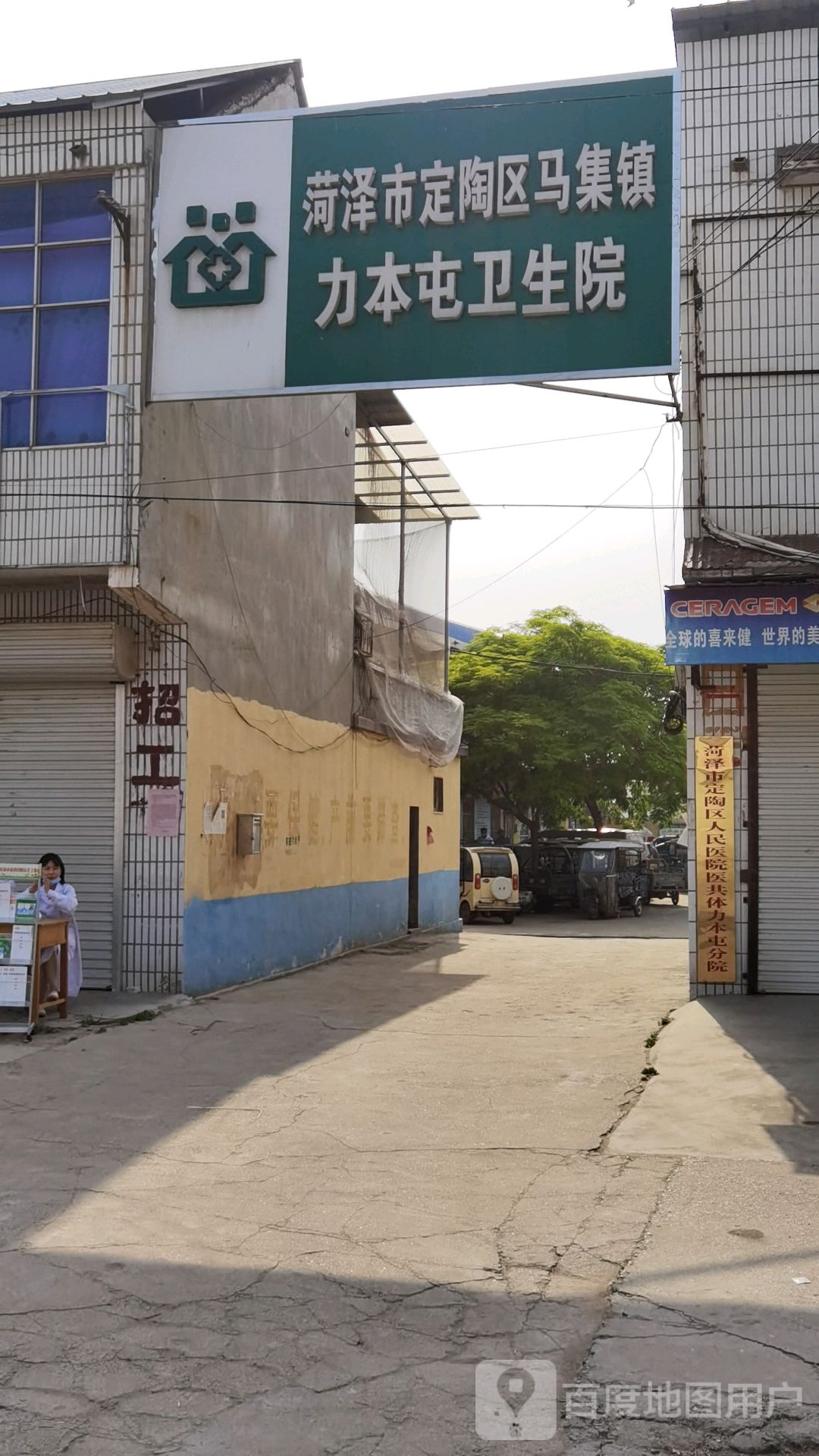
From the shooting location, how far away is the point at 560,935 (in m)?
24.8

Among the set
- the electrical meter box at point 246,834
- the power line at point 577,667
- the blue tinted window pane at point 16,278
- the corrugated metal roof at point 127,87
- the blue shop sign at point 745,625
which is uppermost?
the corrugated metal roof at point 127,87

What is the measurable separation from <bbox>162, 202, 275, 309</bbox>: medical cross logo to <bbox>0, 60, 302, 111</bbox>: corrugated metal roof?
2.28m

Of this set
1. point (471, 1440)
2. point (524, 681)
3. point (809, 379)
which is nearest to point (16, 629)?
point (809, 379)

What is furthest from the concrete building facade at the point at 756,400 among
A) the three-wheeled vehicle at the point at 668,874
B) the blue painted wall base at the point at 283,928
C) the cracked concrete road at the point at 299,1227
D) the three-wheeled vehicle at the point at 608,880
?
the three-wheeled vehicle at the point at 668,874

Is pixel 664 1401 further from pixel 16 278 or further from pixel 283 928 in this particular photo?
pixel 283 928

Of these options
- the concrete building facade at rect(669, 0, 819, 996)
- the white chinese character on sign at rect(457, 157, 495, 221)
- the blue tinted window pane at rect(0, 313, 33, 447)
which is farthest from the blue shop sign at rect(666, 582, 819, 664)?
the blue tinted window pane at rect(0, 313, 33, 447)

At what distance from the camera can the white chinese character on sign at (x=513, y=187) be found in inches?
352

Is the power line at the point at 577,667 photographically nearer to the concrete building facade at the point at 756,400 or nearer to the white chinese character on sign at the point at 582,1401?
the concrete building facade at the point at 756,400

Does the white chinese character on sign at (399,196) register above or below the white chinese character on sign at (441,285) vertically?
above

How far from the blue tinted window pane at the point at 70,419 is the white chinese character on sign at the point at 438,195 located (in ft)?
12.1

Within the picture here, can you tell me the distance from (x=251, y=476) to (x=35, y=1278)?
1081 cm

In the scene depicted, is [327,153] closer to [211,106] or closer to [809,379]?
[211,106]

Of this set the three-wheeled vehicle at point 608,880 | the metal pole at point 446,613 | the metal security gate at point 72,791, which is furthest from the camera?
the three-wheeled vehicle at point 608,880

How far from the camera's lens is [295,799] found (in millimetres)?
15336
